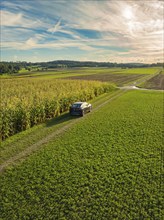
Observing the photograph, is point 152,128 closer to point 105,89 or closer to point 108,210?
point 108,210

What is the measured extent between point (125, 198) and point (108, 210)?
3.62 ft

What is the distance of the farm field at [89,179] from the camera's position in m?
7.83

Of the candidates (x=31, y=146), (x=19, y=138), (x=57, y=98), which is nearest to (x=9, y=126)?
(x=19, y=138)

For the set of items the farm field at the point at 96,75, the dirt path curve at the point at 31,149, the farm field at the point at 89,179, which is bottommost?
the farm field at the point at 89,179

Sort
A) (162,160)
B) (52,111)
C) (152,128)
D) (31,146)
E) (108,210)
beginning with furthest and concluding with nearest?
(52,111) < (152,128) < (31,146) < (162,160) < (108,210)

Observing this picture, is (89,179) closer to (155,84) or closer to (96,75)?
(155,84)

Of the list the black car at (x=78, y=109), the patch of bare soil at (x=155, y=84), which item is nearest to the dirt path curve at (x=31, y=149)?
the black car at (x=78, y=109)

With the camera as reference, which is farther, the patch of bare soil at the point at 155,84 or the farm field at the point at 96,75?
the farm field at the point at 96,75

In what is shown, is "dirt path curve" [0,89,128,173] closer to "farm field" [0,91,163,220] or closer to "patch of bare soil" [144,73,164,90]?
"farm field" [0,91,163,220]

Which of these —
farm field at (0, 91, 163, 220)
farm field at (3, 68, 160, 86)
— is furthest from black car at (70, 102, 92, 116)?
farm field at (3, 68, 160, 86)

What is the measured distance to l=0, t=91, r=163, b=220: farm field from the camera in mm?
7828

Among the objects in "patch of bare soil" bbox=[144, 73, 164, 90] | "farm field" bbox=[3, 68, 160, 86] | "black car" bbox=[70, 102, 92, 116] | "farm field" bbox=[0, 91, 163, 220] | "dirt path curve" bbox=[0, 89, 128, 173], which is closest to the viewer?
"farm field" bbox=[0, 91, 163, 220]

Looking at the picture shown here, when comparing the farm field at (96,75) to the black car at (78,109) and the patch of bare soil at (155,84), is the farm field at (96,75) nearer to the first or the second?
the patch of bare soil at (155,84)

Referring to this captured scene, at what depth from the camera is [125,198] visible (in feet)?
27.7
